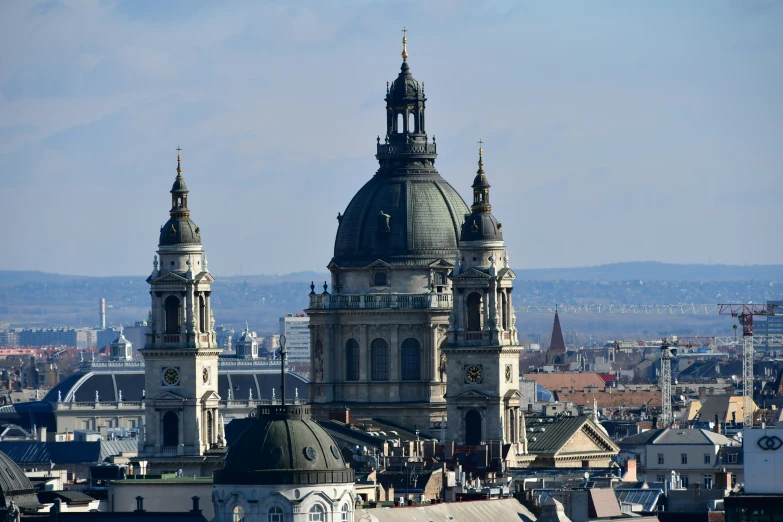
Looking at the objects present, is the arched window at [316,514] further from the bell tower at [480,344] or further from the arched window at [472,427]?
the arched window at [472,427]

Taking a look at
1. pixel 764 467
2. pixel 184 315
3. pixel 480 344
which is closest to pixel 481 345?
pixel 480 344

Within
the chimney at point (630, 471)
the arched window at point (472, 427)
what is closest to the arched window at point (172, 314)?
the arched window at point (472, 427)

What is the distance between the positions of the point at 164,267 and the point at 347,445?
12.7 metres

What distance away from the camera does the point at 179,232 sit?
172 metres

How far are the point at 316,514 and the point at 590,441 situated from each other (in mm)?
87938

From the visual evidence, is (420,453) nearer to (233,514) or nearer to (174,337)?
(174,337)

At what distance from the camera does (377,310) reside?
186m

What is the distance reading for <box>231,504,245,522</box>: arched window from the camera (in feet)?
320

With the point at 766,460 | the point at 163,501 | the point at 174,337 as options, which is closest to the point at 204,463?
the point at 174,337

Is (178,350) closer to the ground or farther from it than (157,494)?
farther from it

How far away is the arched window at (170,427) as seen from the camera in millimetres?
171750

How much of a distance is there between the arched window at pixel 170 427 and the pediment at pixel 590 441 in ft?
73.9

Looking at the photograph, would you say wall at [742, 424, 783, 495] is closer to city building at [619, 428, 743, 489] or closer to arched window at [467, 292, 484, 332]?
city building at [619, 428, 743, 489]

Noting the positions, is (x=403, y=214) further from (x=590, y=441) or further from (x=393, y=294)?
(x=590, y=441)
